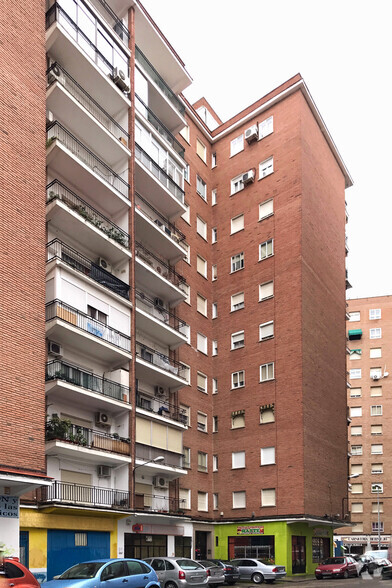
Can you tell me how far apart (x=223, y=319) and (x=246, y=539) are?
13.3 meters

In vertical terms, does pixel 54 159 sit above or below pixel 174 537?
above

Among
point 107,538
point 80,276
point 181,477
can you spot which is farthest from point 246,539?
point 80,276

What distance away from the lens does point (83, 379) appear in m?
27.8

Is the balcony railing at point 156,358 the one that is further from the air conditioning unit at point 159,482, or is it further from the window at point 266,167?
the window at point 266,167

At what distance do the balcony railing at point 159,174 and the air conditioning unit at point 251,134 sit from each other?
26.4ft

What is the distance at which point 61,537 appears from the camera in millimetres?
25422

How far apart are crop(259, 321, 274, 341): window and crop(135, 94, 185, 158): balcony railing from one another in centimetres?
1122

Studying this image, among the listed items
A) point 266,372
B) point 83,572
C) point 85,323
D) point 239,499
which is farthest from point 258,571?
point 83,572

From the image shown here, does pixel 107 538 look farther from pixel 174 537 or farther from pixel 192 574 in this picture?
pixel 174 537

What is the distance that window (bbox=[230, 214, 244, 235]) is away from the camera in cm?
4459

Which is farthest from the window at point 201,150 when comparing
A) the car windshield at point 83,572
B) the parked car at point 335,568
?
the car windshield at point 83,572

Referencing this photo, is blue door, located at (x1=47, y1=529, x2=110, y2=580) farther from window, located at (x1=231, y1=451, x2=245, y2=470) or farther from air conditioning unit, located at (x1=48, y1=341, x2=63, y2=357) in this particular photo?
window, located at (x1=231, y1=451, x2=245, y2=470)

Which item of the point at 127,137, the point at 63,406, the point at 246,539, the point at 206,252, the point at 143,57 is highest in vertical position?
the point at 143,57

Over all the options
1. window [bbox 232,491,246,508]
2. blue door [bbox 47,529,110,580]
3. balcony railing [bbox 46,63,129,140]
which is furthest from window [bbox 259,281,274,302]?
blue door [bbox 47,529,110,580]
